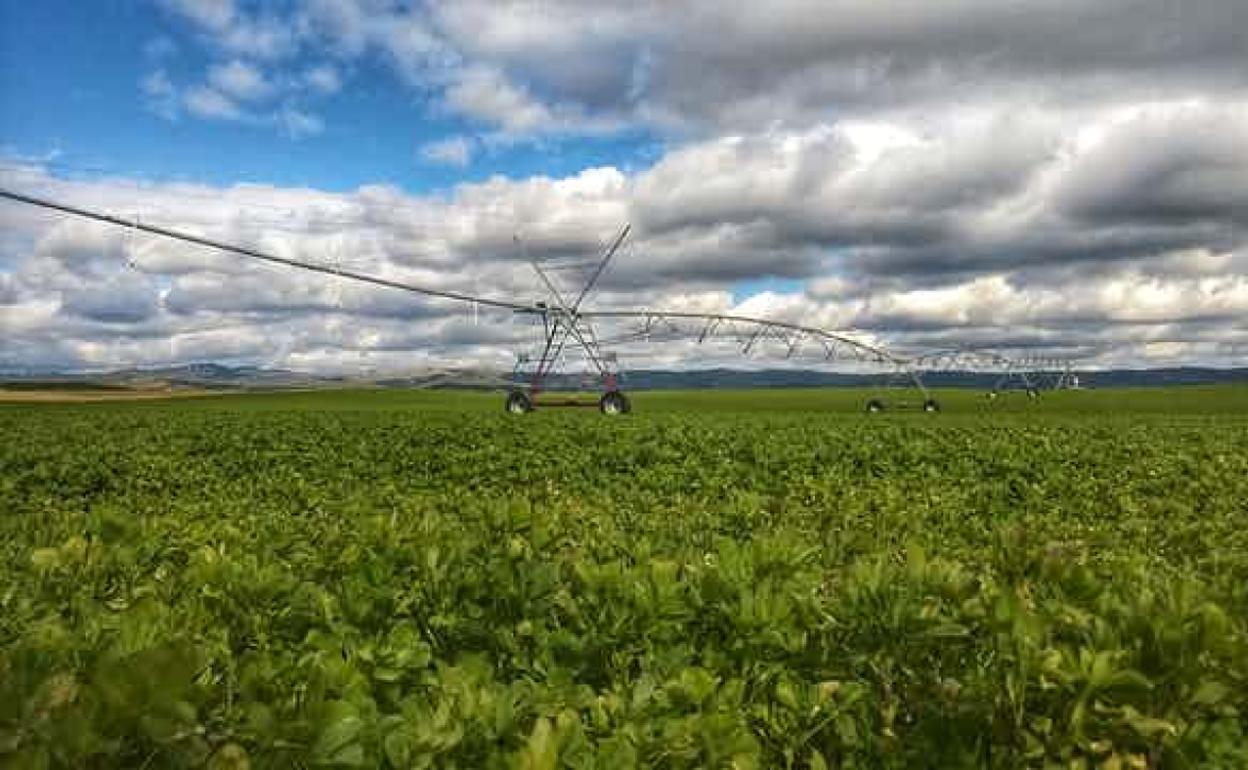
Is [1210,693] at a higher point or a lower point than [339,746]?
lower

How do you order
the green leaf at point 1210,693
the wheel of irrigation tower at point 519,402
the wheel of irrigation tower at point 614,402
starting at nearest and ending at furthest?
the green leaf at point 1210,693 → the wheel of irrigation tower at point 614,402 → the wheel of irrigation tower at point 519,402

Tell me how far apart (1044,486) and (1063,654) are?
14335 millimetres

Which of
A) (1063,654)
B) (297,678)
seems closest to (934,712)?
(1063,654)

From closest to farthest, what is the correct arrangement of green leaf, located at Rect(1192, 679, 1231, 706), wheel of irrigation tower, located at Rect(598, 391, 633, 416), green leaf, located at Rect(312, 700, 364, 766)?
1. green leaf, located at Rect(312, 700, 364, 766)
2. green leaf, located at Rect(1192, 679, 1231, 706)
3. wheel of irrigation tower, located at Rect(598, 391, 633, 416)

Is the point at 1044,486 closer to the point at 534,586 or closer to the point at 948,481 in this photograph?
the point at 948,481

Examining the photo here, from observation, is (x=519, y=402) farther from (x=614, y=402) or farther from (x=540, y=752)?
(x=540, y=752)

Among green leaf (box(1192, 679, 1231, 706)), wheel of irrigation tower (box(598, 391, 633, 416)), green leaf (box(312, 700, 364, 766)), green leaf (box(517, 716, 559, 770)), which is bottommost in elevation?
wheel of irrigation tower (box(598, 391, 633, 416))

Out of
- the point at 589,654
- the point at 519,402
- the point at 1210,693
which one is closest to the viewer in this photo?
the point at 1210,693

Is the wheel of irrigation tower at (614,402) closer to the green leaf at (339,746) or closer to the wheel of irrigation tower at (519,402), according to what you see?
the wheel of irrigation tower at (519,402)

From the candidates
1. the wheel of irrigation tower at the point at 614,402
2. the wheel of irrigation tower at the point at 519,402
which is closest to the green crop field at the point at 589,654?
the wheel of irrigation tower at the point at 614,402

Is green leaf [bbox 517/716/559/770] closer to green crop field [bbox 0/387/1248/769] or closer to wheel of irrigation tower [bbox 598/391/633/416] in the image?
green crop field [bbox 0/387/1248/769]

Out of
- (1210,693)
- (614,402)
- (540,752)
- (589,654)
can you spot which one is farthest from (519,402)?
(540,752)

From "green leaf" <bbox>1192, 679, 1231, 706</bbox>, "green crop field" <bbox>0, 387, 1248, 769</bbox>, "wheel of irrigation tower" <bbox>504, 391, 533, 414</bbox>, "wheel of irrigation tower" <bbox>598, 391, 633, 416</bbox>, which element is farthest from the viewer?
"wheel of irrigation tower" <bbox>504, 391, 533, 414</bbox>

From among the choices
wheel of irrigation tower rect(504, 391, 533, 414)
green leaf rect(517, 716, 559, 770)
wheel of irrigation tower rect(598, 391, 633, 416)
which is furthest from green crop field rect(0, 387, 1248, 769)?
wheel of irrigation tower rect(504, 391, 533, 414)
